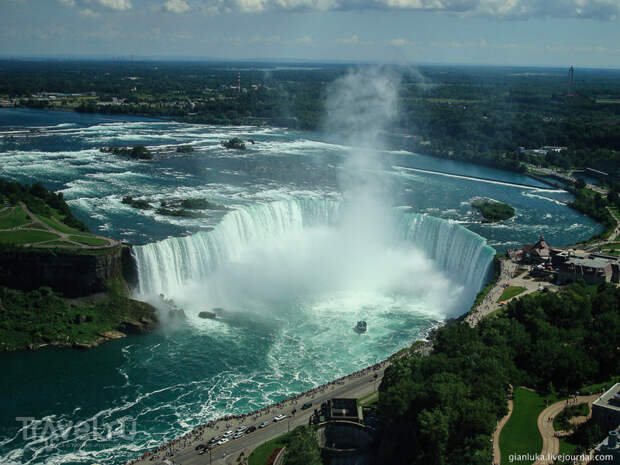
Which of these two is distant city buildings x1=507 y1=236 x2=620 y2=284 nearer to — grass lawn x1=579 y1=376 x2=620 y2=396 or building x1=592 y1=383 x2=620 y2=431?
grass lawn x1=579 y1=376 x2=620 y2=396

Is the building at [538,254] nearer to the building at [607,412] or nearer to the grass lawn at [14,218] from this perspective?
the building at [607,412]

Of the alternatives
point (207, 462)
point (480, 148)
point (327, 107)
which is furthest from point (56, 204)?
point (327, 107)

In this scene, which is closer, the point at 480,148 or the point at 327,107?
the point at 480,148

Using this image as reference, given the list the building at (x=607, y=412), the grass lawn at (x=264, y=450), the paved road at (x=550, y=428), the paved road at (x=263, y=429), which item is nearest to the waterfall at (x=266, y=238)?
the paved road at (x=263, y=429)

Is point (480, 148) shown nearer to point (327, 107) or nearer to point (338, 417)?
point (327, 107)

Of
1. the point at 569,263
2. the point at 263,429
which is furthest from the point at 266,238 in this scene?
the point at 263,429

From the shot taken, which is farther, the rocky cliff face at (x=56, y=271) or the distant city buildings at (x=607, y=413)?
the rocky cliff face at (x=56, y=271)
